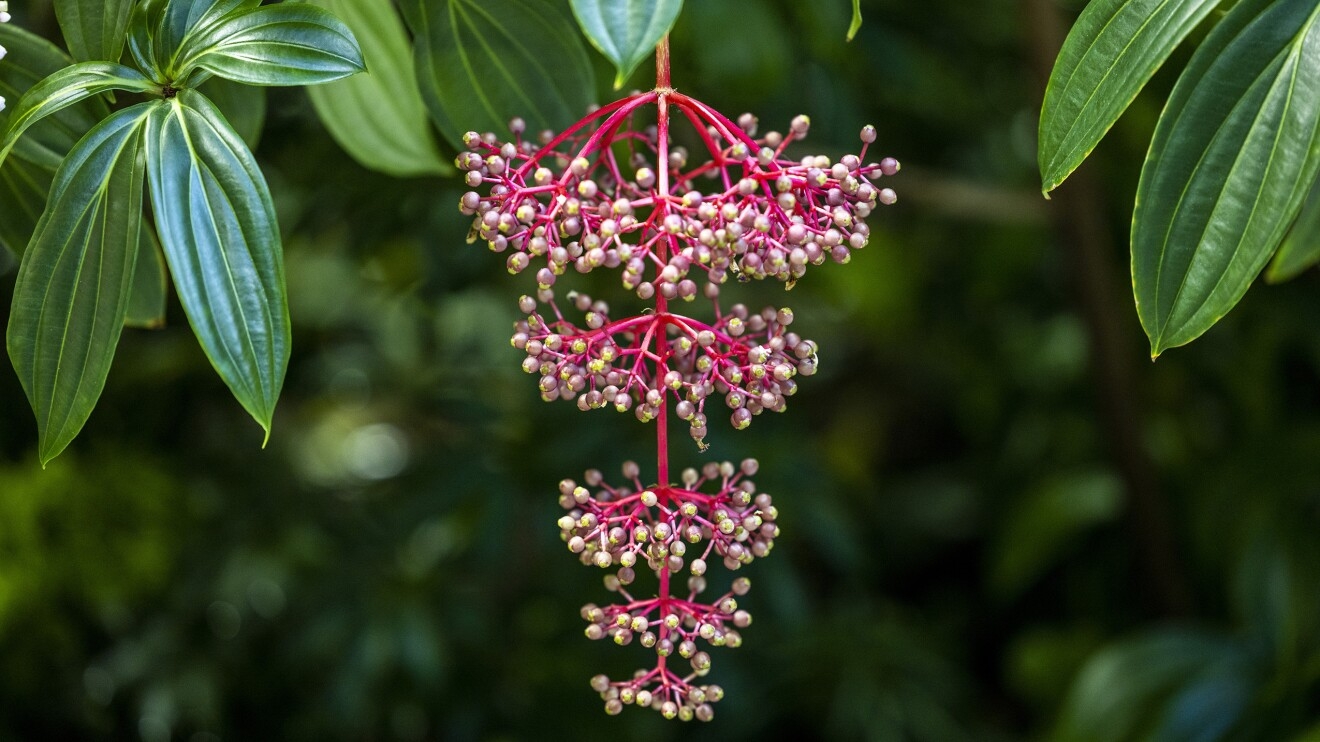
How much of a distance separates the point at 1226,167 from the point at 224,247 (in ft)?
1.60

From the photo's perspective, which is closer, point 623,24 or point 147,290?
point 623,24

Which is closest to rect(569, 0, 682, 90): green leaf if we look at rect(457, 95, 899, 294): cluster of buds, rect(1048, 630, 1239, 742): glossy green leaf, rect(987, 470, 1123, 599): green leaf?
rect(457, 95, 899, 294): cluster of buds

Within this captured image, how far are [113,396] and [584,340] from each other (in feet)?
4.07

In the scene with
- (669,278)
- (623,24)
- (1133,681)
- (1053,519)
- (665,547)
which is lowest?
(1133,681)

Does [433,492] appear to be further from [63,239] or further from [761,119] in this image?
[63,239]

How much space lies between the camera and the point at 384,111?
2.58ft

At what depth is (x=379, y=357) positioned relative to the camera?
190cm

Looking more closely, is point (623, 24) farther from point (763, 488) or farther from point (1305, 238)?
point (763, 488)

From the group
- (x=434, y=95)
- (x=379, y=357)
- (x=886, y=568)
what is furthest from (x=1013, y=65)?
(x=434, y=95)

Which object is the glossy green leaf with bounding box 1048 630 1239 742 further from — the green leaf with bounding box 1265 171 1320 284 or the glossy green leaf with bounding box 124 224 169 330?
the glossy green leaf with bounding box 124 224 169 330

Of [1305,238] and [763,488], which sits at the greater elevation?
[1305,238]

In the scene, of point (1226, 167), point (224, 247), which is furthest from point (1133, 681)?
point (224, 247)

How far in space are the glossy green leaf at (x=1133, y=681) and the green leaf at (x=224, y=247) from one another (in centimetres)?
117

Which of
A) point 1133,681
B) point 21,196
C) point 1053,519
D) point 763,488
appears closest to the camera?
point 21,196
